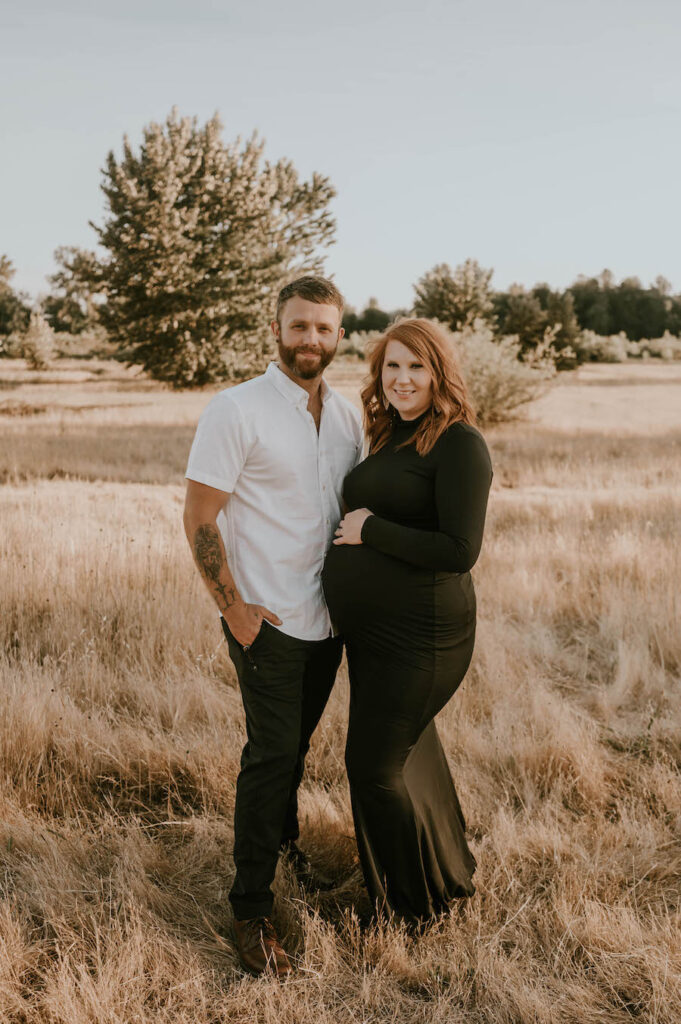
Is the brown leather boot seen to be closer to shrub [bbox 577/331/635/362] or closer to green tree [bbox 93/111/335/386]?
green tree [bbox 93/111/335/386]

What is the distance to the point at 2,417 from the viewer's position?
18.8 metres

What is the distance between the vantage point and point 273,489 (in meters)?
2.69

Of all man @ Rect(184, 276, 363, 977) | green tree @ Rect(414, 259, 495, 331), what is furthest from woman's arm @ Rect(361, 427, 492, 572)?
green tree @ Rect(414, 259, 495, 331)

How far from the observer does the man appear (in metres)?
2.58

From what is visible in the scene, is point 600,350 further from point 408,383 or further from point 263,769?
point 263,769

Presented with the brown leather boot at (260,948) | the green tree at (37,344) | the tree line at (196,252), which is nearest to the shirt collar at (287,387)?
the brown leather boot at (260,948)

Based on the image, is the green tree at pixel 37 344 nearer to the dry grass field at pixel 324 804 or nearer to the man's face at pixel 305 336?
the dry grass field at pixel 324 804

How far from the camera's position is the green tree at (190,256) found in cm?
2588

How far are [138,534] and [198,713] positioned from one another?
3.30 metres

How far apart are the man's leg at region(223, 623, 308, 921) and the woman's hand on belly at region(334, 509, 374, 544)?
0.40 meters

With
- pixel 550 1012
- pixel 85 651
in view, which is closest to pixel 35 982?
pixel 550 1012

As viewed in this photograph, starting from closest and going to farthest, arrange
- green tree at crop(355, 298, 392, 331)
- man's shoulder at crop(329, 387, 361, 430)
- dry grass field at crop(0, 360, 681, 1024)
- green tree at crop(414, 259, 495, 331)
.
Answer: dry grass field at crop(0, 360, 681, 1024) → man's shoulder at crop(329, 387, 361, 430) → green tree at crop(414, 259, 495, 331) → green tree at crop(355, 298, 392, 331)

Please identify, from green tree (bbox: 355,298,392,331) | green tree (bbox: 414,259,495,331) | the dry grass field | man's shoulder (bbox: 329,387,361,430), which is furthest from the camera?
green tree (bbox: 355,298,392,331)

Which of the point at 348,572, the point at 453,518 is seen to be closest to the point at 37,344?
the point at 348,572
